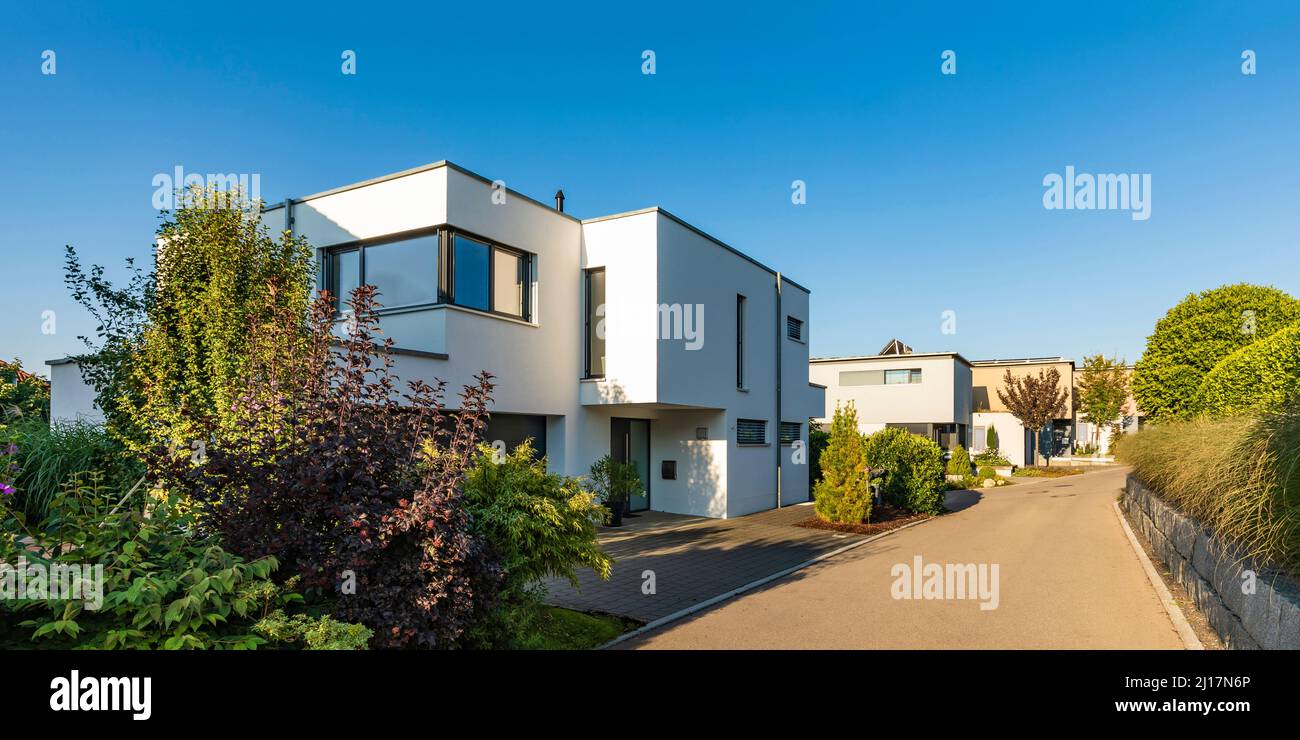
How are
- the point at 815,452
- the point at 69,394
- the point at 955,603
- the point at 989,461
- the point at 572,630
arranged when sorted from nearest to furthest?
the point at 572,630
the point at 955,603
the point at 69,394
the point at 815,452
the point at 989,461

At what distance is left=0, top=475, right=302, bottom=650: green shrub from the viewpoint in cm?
339

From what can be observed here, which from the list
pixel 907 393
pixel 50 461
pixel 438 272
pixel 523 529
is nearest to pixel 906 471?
pixel 438 272

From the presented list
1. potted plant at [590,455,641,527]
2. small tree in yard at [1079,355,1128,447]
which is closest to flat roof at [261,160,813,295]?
potted plant at [590,455,641,527]

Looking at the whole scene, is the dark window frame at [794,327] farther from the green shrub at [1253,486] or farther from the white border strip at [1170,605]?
the green shrub at [1253,486]

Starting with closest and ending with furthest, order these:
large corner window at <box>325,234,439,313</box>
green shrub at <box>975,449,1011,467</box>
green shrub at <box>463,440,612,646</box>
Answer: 1. green shrub at <box>463,440,612,646</box>
2. large corner window at <box>325,234,439,313</box>
3. green shrub at <box>975,449,1011,467</box>

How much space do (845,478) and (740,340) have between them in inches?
182

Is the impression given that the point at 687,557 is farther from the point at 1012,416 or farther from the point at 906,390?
the point at 1012,416

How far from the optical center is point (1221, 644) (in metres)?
6.53

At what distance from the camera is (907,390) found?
118ft

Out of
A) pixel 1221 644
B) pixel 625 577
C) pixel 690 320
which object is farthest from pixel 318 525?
pixel 690 320

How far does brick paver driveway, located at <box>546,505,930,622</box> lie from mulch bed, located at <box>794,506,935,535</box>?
0.49 metres

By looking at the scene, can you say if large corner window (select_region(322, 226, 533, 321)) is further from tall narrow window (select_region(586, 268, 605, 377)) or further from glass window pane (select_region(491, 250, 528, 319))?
tall narrow window (select_region(586, 268, 605, 377))

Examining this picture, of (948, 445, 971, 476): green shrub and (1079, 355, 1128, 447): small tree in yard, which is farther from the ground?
(1079, 355, 1128, 447): small tree in yard

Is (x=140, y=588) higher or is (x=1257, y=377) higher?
(x=1257, y=377)
